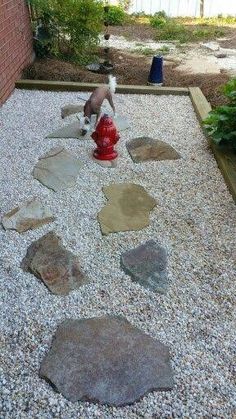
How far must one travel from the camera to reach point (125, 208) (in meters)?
2.47

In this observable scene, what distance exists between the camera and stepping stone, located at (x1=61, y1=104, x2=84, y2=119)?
3.92 m

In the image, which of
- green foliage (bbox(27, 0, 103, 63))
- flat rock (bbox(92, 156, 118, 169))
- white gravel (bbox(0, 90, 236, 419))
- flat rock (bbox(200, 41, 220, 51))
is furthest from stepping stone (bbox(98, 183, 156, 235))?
flat rock (bbox(200, 41, 220, 51))

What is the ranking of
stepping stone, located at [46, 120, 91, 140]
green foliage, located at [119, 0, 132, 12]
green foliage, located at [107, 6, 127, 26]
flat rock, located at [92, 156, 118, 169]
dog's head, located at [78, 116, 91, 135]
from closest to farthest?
1. flat rock, located at [92, 156, 118, 169]
2. dog's head, located at [78, 116, 91, 135]
3. stepping stone, located at [46, 120, 91, 140]
4. green foliage, located at [107, 6, 127, 26]
5. green foliage, located at [119, 0, 132, 12]

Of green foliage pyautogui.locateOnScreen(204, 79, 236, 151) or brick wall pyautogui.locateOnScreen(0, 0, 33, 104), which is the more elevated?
brick wall pyautogui.locateOnScreen(0, 0, 33, 104)

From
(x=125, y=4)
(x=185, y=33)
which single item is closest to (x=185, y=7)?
(x=125, y=4)

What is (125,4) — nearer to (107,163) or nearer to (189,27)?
(189,27)

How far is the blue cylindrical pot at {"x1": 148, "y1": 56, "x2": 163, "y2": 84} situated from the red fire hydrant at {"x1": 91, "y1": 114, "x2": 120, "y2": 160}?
91.1 inches

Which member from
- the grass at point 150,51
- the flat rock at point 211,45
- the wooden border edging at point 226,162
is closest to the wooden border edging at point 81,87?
the wooden border edging at point 226,162

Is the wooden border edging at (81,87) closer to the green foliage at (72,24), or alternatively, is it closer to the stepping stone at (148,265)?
the green foliage at (72,24)

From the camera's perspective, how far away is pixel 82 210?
8.07ft

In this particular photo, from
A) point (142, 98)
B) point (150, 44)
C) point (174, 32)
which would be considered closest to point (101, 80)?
point (142, 98)

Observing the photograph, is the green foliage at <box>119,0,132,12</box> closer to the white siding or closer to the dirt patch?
the white siding

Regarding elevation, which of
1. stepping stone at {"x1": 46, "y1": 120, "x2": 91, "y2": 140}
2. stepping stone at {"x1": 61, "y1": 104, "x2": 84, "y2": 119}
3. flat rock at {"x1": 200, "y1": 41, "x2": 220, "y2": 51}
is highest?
stepping stone at {"x1": 61, "y1": 104, "x2": 84, "y2": 119}

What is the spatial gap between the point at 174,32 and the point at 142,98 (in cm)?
505
